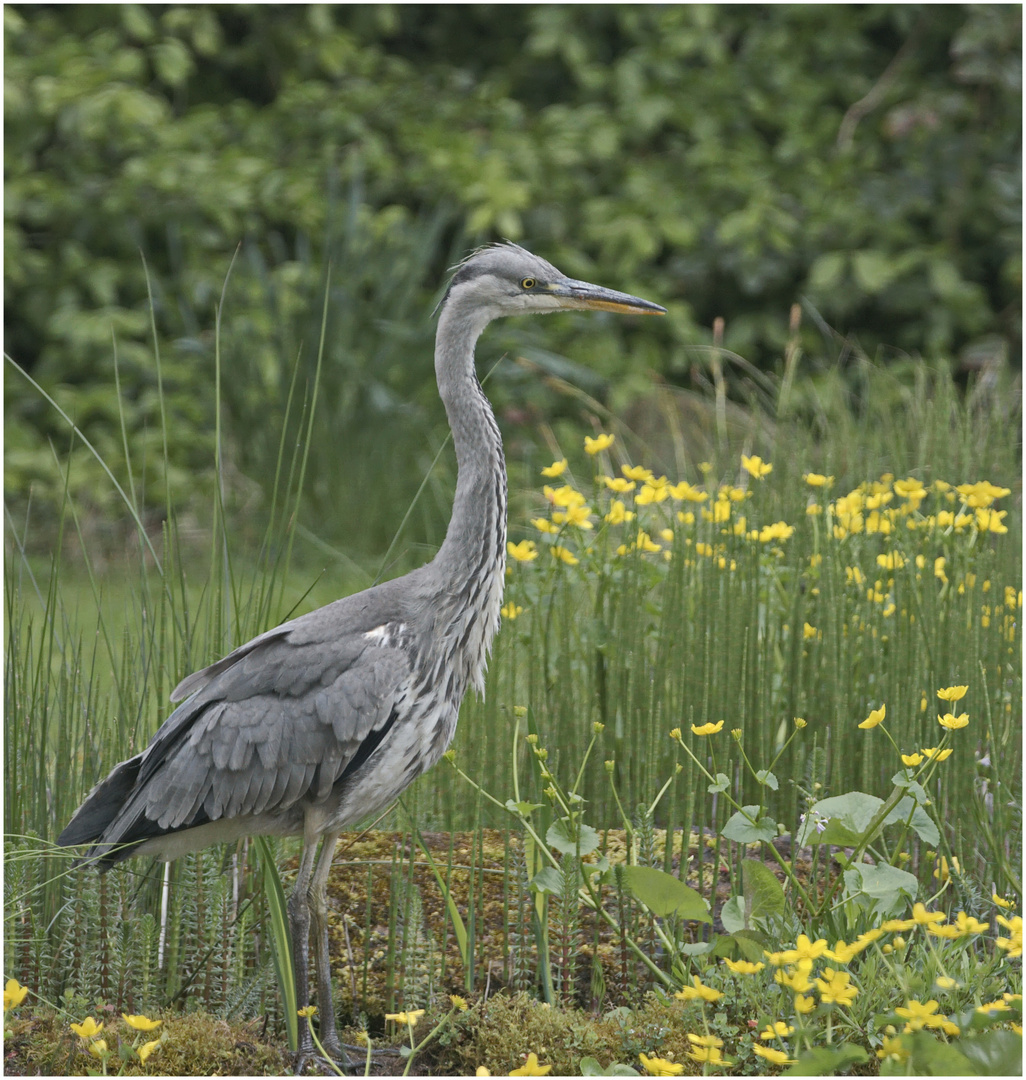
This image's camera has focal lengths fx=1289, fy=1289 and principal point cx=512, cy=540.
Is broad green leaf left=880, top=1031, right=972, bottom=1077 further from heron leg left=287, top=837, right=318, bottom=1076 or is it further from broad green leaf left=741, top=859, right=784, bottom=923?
heron leg left=287, top=837, right=318, bottom=1076

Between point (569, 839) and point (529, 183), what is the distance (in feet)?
16.2

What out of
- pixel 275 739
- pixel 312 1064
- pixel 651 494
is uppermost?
pixel 651 494

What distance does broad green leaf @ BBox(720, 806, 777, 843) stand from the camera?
2420 mm

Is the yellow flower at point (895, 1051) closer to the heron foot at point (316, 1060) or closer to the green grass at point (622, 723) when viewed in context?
the green grass at point (622, 723)

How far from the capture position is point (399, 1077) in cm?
250

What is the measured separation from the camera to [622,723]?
3160 millimetres

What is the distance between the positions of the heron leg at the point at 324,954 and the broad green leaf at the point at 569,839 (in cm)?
47

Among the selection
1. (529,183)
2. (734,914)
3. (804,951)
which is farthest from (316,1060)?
(529,183)

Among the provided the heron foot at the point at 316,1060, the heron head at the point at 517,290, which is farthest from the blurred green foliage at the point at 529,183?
the heron foot at the point at 316,1060

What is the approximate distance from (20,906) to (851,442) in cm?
333

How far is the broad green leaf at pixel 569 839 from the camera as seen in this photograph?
2514 millimetres

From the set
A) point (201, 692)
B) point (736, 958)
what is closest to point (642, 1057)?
point (736, 958)

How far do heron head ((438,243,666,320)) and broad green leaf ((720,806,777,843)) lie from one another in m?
1.11

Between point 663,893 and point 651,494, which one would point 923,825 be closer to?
point 663,893
